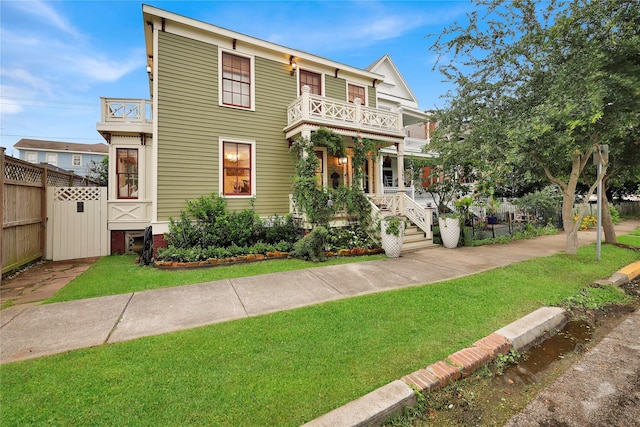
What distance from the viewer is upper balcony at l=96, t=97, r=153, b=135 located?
901cm

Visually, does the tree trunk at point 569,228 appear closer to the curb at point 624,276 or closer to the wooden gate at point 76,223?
the curb at point 624,276

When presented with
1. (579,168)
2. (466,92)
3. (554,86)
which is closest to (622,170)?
(579,168)

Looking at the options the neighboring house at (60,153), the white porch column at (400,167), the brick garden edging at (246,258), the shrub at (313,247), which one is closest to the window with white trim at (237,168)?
the brick garden edging at (246,258)

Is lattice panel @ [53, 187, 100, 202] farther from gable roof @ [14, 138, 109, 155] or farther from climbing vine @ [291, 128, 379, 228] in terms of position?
gable roof @ [14, 138, 109, 155]

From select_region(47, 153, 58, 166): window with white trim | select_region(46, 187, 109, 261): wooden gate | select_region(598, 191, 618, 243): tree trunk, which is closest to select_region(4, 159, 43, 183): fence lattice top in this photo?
select_region(46, 187, 109, 261): wooden gate

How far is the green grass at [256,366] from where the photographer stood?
198cm

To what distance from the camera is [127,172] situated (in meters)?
Answer: 9.44

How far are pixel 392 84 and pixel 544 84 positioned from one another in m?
12.1

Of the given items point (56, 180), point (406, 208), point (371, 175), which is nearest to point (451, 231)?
point (406, 208)

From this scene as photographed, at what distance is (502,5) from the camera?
271 inches

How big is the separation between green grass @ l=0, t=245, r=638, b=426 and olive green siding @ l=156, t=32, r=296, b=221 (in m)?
6.01

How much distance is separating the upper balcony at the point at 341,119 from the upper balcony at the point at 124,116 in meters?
4.91

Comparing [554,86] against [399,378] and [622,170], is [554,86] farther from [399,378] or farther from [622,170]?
[399,378]

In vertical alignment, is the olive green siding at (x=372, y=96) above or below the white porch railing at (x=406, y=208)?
above
